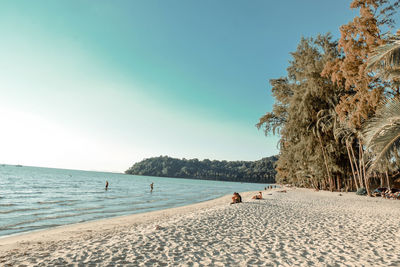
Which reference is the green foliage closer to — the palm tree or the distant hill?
the palm tree

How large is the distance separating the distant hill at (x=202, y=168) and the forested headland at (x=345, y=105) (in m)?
117

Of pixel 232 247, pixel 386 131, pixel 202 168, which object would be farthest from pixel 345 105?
pixel 202 168

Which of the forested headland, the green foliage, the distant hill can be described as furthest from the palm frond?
the distant hill

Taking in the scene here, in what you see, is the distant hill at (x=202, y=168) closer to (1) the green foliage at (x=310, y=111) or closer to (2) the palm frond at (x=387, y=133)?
(1) the green foliage at (x=310, y=111)

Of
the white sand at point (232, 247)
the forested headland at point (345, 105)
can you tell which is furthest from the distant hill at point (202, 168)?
the white sand at point (232, 247)

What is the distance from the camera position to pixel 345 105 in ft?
53.6

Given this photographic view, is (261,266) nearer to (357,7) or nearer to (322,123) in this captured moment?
(357,7)

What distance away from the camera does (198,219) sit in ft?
A: 32.9

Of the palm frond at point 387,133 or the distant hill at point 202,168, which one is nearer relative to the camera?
the palm frond at point 387,133

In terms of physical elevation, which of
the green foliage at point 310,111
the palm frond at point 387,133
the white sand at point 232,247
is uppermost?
the green foliage at point 310,111

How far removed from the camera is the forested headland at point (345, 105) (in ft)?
25.1

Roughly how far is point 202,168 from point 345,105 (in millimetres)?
169459

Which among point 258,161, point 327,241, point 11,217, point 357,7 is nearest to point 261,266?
point 327,241

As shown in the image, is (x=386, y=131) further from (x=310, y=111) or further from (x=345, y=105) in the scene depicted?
(x=310, y=111)
